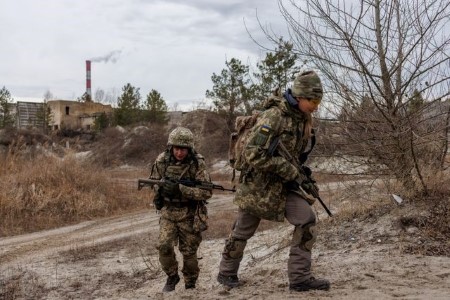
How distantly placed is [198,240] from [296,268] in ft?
4.27

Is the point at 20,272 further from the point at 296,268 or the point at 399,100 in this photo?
the point at 399,100

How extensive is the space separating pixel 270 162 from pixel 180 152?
1320mm

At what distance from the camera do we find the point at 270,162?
3.85 meters

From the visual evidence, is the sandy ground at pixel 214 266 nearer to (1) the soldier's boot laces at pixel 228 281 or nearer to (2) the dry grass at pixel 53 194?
(1) the soldier's boot laces at pixel 228 281

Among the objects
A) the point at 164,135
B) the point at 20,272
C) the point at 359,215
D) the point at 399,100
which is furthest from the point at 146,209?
the point at 164,135

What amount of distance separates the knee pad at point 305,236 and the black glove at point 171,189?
1277 mm

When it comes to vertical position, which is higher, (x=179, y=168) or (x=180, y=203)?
(x=179, y=168)

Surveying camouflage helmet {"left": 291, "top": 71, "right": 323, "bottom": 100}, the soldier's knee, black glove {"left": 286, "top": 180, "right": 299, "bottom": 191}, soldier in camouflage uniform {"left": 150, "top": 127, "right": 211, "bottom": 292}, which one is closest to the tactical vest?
soldier in camouflage uniform {"left": 150, "top": 127, "right": 211, "bottom": 292}

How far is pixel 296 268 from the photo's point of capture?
4020 mm

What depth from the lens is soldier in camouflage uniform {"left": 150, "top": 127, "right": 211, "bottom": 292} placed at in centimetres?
484

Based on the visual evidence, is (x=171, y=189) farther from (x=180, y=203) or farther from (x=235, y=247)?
(x=235, y=247)

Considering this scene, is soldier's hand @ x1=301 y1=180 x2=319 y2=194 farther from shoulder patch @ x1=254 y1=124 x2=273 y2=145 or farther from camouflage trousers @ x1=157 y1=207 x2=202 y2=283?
camouflage trousers @ x1=157 y1=207 x2=202 y2=283

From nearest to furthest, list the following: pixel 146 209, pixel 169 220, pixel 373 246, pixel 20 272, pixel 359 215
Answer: pixel 169 220 < pixel 373 246 < pixel 359 215 < pixel 20 272 < pixel 146 209

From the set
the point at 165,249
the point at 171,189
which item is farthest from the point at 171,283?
the point at 171,189
